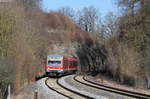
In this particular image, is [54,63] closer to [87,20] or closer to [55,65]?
[55,65]

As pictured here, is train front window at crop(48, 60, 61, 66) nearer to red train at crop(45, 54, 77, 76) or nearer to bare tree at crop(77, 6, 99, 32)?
red train at crop(45, 54, 77, 76)

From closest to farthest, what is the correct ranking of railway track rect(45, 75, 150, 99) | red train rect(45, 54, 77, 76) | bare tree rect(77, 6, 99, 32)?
railway track rect(45, 75, 150, 99) → red train rect(45, 54, 77, 76) → bare tree rect(77, 6, 99, 32)

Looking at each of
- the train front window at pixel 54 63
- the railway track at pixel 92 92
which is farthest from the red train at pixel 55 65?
the railway track at pixel 92 92

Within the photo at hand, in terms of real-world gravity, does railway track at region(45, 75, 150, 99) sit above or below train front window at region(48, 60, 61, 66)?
below

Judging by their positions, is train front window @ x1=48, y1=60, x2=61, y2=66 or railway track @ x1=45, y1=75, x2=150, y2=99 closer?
railway track @ x1=45, y1=75, x2=150, y2=99

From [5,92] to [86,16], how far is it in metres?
85.3

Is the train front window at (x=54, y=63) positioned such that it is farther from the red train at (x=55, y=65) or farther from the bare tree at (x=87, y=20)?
the bare tree at (x=87, y=20)

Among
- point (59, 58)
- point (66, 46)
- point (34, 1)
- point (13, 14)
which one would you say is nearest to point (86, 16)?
point (66, 46)

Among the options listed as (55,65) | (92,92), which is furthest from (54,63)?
(92,92)

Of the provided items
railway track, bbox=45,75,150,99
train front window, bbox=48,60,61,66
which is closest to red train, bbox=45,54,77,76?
train front window, bbox=48,60,61,66

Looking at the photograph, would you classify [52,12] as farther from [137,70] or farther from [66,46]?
[137,70]

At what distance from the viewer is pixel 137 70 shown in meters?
35.9

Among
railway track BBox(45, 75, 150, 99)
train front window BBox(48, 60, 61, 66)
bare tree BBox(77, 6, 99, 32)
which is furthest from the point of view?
bare tree BBox(77, 6, 99, 32)

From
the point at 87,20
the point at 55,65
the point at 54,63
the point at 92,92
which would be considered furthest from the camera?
the point at 87,20
